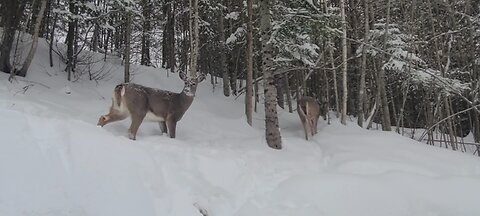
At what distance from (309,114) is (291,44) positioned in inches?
75.8

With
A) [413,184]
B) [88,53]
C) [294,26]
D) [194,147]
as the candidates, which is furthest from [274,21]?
[88,53]

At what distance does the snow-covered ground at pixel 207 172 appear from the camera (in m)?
4.82

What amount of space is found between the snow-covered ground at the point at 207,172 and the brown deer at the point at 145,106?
0.89ft

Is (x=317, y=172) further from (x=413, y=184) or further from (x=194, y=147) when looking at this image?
(x=194, y=147)

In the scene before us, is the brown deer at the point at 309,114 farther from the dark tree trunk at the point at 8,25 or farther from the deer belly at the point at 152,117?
the dark tree trunk at the point at 8,25

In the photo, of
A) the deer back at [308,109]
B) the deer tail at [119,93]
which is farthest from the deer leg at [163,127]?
the deer back at [308,109]

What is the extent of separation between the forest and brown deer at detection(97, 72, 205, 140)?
1.66 meters

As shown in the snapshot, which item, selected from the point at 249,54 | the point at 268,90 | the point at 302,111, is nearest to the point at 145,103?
the point at 268,90

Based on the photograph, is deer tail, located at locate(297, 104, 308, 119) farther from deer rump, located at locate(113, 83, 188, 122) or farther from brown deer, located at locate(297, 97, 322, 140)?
deer rump, located at locate(113, 83, 188, 122)

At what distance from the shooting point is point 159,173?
5867 millimetres

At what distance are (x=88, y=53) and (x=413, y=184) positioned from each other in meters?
12.2

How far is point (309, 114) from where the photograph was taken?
10.7 meters

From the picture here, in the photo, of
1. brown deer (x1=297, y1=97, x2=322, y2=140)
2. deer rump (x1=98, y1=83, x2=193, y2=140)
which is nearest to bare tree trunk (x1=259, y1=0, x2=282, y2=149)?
deer rump (x1=98, y1=83, x2=193, y2=140)

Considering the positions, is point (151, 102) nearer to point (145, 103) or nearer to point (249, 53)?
point (145, 103)
